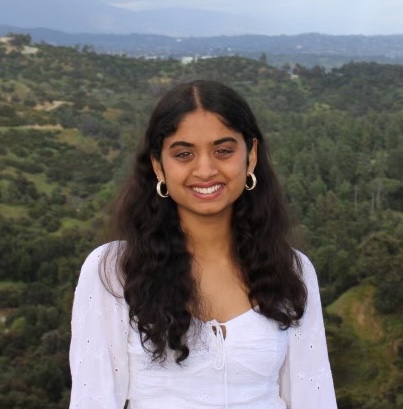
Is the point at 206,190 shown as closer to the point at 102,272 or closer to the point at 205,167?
the point at 205,167

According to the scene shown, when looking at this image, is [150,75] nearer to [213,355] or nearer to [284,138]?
[284,138]

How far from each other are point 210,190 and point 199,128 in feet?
0.54

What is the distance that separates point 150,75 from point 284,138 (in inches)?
1091

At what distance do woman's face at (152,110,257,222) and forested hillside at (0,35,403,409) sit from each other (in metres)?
0.25

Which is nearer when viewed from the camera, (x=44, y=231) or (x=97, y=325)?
(x=97, y=325)

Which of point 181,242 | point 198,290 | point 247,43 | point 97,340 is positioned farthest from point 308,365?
point 247,43

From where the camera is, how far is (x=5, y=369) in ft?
44.6

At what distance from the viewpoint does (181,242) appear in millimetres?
1929

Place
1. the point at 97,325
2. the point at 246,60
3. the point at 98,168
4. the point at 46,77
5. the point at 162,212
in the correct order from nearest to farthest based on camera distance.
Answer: the point at 97,325, the point at 162,212, the point at 98,168, the point at 46,77, the point at 246,60

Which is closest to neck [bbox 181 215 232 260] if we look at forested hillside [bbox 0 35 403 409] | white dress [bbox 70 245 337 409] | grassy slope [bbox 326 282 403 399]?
white dress [bbox 70 245 337 409]

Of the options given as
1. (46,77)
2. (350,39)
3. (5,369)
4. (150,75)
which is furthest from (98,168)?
(350,39)

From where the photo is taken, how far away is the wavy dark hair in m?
1.80

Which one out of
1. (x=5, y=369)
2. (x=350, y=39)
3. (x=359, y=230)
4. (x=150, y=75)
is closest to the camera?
(x=5, y=369)

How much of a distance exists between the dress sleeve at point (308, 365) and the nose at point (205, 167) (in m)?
0.43
